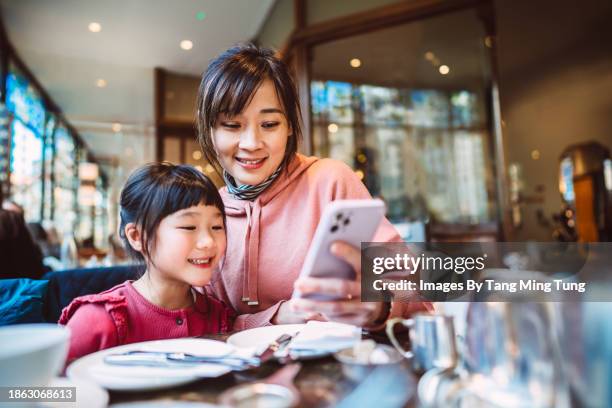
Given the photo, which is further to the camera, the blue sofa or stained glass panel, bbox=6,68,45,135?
stained glass panel, bbox=6,68,45,135

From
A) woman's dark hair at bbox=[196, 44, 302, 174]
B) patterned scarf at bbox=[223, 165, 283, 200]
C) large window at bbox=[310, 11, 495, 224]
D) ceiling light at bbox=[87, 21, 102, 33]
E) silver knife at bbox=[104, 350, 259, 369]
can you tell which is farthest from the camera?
ceiling light at bbox=[87, 21, 102, 33]

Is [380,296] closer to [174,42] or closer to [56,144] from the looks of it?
[174,42]

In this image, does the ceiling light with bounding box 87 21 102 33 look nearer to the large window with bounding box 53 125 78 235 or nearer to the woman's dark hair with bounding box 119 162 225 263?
the large window with bounding box 53 125 78 235

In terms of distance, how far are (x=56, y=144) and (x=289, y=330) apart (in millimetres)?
6712

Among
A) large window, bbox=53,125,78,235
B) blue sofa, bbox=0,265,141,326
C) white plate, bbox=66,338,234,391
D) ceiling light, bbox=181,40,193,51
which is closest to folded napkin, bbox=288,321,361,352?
white plate, bbox=66,338,234,391

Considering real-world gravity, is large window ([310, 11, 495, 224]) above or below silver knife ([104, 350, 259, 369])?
above

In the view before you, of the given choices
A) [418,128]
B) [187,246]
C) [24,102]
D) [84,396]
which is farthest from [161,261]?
[24,102]

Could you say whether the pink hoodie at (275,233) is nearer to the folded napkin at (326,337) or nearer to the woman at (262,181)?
the woman at (262,181)

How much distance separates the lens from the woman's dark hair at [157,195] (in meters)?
0.84

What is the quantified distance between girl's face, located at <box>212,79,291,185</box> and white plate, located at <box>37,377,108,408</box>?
527 millimetres

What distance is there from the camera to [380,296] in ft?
2.27

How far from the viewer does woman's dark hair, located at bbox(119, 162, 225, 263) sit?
2.76 feet

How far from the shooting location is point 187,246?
822mm

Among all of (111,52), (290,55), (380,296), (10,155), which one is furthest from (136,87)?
(380,296)
